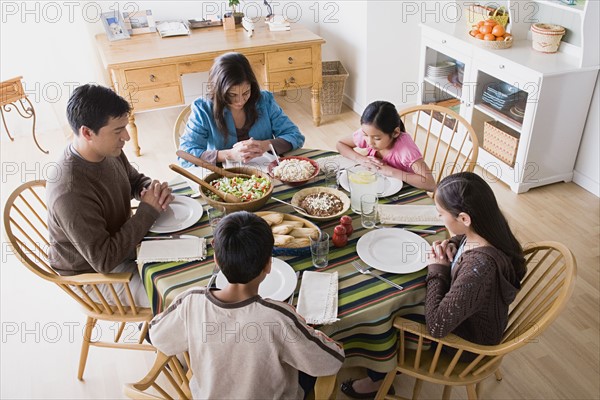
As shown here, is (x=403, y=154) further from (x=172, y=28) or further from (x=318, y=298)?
(x=172, y=28)

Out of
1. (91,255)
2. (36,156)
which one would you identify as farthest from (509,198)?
(36,156)

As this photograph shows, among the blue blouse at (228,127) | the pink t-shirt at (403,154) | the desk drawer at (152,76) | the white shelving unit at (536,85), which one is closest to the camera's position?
the pink t-shirt at (403,154)

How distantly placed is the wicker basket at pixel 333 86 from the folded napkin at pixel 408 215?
257 centimetres

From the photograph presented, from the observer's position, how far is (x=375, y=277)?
158cm

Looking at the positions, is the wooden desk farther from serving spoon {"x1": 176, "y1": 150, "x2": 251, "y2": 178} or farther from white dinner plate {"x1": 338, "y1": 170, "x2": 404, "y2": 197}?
white dinner plate {"x1": 338, "y1": 170, "x2": 404, "y2": 197}

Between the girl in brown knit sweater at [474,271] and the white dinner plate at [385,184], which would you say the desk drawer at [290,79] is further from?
the girl in brown knit sweater at [474,271]

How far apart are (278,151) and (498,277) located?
116 cm

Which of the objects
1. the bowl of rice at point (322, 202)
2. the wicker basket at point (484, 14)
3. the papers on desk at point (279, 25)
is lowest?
the bowl of rice at point (322, 202)

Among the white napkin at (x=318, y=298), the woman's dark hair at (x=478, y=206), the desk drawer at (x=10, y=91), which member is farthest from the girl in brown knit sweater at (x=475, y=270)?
the desk drawer at (x=10, y=91)

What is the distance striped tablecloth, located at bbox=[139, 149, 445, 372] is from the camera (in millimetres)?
1480

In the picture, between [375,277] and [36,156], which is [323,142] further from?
[375,277]

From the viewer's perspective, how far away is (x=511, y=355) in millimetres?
2240

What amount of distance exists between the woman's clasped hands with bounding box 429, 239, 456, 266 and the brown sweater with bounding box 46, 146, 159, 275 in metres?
0.97

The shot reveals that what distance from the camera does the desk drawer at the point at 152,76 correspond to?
11.8 ft
